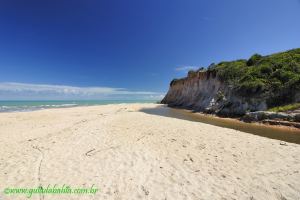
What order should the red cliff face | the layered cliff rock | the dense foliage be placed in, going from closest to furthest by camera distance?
the dense foliage < the layered cliff rock < the red cliff face

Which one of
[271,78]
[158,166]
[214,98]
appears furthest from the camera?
[214,98]

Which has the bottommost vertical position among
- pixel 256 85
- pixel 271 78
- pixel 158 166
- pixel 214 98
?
pixel 158 166

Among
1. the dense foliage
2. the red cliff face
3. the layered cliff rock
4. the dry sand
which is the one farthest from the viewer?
the red cliff face

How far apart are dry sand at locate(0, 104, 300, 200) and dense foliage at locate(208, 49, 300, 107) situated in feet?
38.2

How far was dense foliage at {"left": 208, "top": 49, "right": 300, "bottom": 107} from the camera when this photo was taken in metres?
17.9

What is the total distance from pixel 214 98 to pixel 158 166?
70.5 feet

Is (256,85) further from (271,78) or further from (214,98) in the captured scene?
(214,98)

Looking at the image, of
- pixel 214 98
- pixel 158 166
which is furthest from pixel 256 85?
pixel 158 166

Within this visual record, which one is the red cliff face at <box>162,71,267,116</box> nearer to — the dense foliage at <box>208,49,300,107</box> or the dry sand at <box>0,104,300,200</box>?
the dense foliage at <box>208,49,300,107</box>

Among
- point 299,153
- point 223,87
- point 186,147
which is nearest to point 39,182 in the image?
point 186,147

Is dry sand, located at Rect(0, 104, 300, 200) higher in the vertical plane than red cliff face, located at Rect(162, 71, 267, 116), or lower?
lower

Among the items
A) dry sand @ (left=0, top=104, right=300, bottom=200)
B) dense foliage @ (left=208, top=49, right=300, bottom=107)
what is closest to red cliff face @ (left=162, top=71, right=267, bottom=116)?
dense foliage @ (left=208, top=49, right=300, bottom=107)

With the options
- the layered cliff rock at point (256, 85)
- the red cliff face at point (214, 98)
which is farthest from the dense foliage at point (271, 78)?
the red cliff face at point (214, 98)

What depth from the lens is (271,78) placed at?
20281 millimetres
